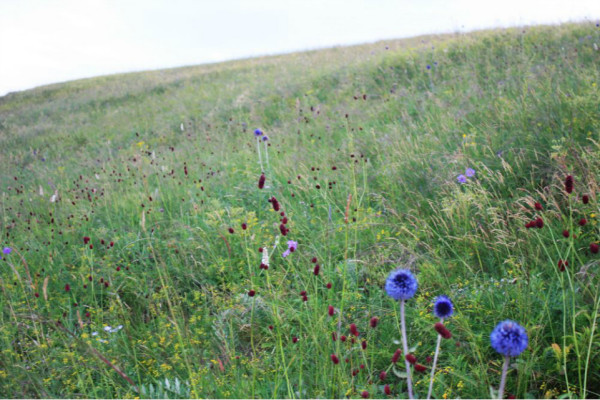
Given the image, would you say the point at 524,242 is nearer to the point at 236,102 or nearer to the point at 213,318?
the point at 213,318

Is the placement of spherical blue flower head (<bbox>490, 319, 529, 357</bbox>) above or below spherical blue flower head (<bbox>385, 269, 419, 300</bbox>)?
below

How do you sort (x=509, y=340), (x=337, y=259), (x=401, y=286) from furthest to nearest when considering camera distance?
(x=337, y=259)
(x=401, y=286)
(x=509, y=340)

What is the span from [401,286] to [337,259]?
1614 mm

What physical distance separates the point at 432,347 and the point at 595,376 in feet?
2.14

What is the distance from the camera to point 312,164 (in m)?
4.49

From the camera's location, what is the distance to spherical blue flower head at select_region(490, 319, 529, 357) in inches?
39.0

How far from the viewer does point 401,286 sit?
125 cm

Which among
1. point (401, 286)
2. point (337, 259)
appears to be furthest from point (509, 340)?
point (337, 259)

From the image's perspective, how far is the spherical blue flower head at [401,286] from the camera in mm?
1233

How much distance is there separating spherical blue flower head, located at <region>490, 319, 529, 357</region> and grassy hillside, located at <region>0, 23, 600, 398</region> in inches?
8.8

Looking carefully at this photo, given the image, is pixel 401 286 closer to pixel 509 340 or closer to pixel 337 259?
pixel 509 340

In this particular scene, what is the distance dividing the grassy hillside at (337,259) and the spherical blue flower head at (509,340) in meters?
0.22

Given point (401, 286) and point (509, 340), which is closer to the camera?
point (509, 340)

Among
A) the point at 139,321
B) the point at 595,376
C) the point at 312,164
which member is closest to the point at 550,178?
the point at 595,376
